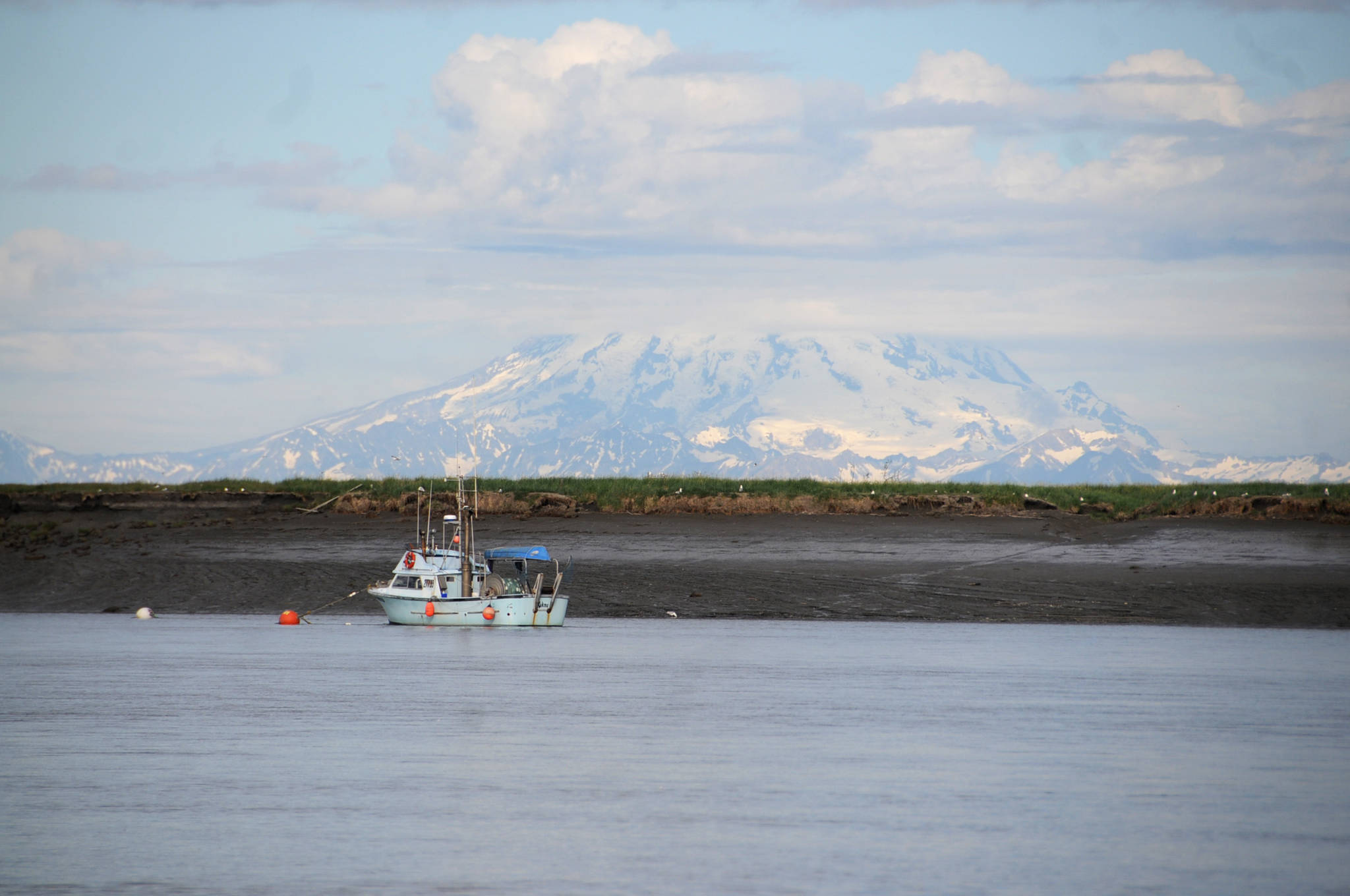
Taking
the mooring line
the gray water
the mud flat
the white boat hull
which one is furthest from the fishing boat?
the gray water

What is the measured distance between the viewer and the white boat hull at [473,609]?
Result: 129 feet

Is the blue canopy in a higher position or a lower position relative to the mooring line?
higher

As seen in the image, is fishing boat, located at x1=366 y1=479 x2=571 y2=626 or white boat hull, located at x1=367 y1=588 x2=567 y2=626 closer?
white boat hull, located at x1=367 y1=588 x2=567 y2=626

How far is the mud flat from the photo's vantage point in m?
39.1

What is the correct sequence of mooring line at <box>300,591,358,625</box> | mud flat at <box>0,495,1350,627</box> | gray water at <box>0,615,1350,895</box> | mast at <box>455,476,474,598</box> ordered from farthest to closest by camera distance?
mast at <box>455,476,474,598</box>, mooring line at <box>300,591,358,625</box>, mud flat at <box>0,495,1350,627</box>, gray water at <box>0,615,1350,895</box>

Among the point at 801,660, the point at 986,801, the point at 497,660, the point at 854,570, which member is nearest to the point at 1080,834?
the point at 986,801

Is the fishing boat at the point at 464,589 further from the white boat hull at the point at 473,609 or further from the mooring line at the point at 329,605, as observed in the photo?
the mooring line at the point at 329,605

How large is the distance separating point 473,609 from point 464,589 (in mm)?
617

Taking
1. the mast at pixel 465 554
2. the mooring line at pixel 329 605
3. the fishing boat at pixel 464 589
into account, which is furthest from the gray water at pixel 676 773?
the mast at pixel 465 554

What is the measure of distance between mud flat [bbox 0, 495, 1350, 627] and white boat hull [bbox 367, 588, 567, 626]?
2.06m

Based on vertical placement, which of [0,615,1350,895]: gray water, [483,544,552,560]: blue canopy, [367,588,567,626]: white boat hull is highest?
[483,544,552,560]: blue canopy

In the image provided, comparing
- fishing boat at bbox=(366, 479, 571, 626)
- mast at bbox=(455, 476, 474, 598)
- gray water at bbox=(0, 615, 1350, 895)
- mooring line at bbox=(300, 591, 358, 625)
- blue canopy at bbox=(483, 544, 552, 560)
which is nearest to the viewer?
gray water at bbox=(0, 615, 1350, 895)

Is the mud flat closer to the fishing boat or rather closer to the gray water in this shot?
the fishing boat

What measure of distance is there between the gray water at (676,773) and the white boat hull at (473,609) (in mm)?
8880
